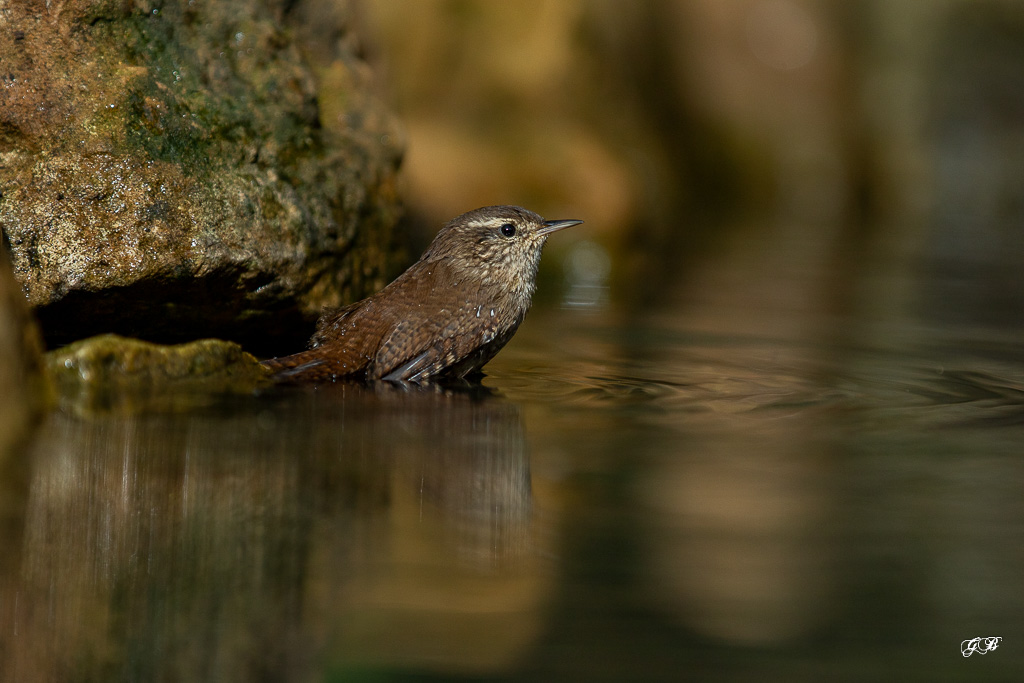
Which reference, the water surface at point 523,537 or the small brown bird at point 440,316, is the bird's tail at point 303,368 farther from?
the water surface at point 523,537

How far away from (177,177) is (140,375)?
3.86 feet

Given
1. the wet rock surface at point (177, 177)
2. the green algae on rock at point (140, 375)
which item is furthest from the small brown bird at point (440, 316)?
the wet rock surface at point (177, 177)

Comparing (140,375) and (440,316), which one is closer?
(140,375)

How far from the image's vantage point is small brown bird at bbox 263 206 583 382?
211 inches

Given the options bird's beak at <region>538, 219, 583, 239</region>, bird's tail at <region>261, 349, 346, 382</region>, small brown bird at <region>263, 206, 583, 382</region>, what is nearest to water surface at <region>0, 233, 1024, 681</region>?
bird's tail at <region>261, 349, 346, 382</region>

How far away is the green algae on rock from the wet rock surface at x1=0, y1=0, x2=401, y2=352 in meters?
0.62

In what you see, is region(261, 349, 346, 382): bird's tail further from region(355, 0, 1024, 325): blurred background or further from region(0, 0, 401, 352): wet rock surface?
region(355, 0, 1024, 325): blurred background

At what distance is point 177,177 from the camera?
5379 mm

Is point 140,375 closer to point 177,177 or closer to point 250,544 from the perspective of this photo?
point 177,177

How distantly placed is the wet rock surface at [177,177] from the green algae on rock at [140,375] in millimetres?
623

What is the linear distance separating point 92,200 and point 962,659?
13.4 ft

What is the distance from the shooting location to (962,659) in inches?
98.7

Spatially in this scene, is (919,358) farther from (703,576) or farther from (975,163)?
(975,163)

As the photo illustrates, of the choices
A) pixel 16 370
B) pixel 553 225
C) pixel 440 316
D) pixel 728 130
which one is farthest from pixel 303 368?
pixel 728 130
